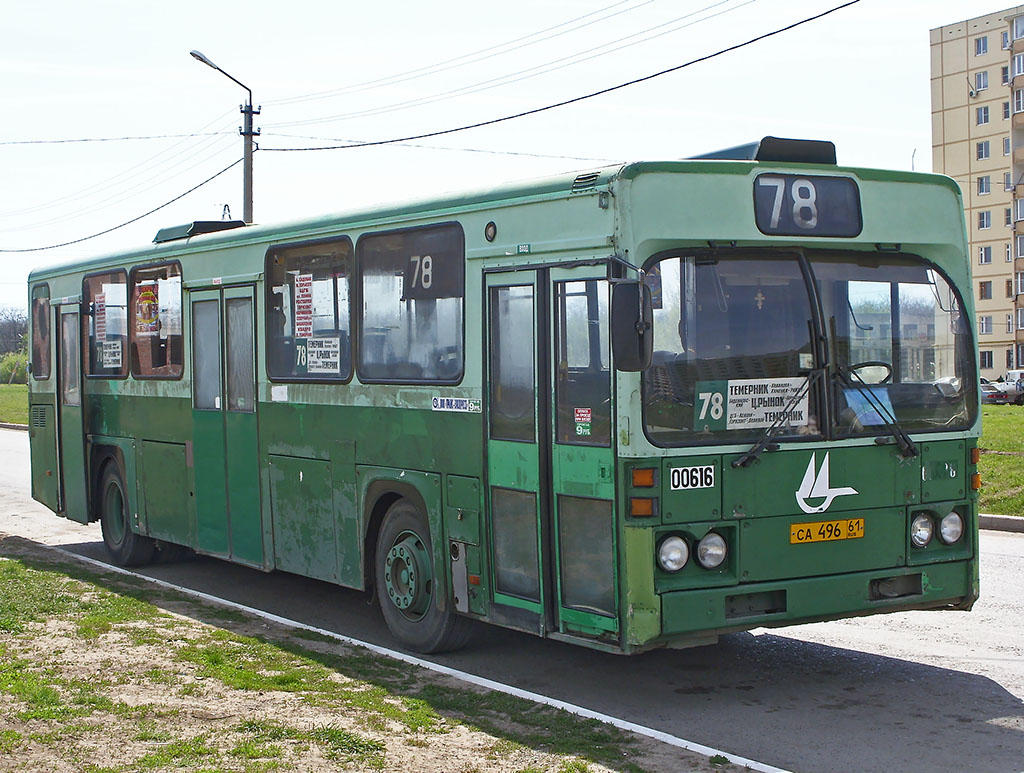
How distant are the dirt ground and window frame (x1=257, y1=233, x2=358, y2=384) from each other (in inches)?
80.0

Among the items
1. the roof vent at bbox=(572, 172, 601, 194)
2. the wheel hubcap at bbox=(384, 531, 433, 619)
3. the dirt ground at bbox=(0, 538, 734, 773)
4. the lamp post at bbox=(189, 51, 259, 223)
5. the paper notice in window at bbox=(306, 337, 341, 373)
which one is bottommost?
the dirt ground at bbox=(0, 538, 734, 773)

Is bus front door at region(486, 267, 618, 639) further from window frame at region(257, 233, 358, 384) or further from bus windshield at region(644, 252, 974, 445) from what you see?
window frame at region(257, 233, 358, 384)

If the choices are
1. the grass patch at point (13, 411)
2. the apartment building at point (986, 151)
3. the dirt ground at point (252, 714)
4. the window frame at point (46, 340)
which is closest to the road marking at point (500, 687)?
the dirt ground at point (252, 714)

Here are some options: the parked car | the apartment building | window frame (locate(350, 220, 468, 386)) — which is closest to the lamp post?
window frame (locate(350, 220, 468, 386))

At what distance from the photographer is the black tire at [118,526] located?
1355cm

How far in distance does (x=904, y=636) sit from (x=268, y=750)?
4.85 m

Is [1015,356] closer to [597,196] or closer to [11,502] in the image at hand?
[11,502]

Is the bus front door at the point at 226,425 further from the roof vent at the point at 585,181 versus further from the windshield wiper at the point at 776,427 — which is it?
the windshield wiper at the point at 776,427

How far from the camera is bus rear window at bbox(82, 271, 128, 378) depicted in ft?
44.3

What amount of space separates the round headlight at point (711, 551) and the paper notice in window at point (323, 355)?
145 inches

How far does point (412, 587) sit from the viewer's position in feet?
30.1

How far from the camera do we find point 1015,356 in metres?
82.1

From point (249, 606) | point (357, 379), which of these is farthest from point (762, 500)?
point (249, 606)

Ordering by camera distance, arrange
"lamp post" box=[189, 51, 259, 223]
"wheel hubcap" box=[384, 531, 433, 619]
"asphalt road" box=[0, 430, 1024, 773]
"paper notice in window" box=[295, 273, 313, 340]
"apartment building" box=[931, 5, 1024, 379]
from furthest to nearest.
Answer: "apartment building" box=[931, 5, 1024, 379], "lamp post" box=[189, 51, 259, 223], "paper notice in window" box=[295, 273, 313, 340], "wheel hubcap" box=[384, 531, 433, 619], "asphalt road" box=[0, 430, 1024, 773]
